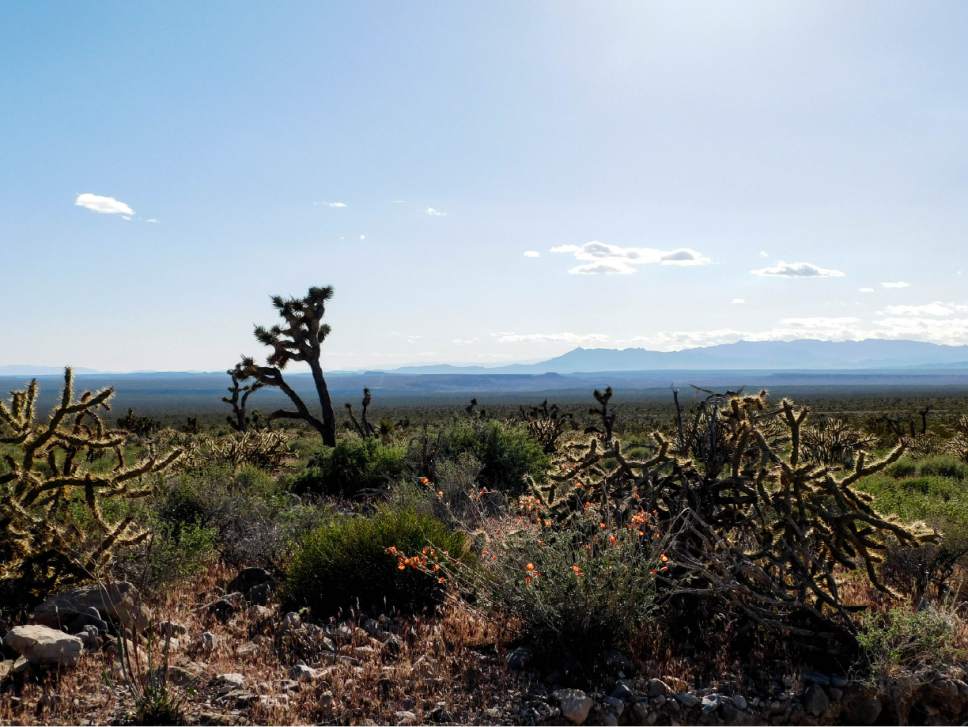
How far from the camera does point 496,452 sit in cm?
1295

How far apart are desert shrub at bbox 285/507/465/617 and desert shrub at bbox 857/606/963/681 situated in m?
3.35

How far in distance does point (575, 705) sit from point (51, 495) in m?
4.79

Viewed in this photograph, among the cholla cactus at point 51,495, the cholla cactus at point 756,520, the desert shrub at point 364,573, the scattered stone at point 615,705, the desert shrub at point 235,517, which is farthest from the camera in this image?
the desert shrub at point 235,517

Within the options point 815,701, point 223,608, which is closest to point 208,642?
point 223,608

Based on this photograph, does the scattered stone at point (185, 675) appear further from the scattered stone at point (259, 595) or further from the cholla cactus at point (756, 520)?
the cholla cactus at point (756, 520)

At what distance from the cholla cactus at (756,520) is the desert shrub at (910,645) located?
11.5 inches

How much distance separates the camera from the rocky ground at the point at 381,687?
189 inches

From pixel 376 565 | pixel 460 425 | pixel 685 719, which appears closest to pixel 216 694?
pixel 376 565

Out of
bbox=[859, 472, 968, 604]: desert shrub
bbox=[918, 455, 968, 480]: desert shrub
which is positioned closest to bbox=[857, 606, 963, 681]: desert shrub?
bbox=[859, 472, 968, 604]: desert shrub

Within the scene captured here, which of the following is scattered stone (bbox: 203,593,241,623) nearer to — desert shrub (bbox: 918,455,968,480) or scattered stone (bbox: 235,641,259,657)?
scattered stone (bbox: 235,641,259,657)

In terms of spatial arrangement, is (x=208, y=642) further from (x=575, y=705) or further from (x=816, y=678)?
(x=816, y=678)

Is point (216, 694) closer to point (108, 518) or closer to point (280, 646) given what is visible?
point (280, 646)

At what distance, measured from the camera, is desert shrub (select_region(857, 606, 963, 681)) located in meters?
5.07

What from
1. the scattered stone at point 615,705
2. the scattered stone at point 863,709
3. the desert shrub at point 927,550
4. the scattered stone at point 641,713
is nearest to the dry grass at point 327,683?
the scattered stone at point 615,705
